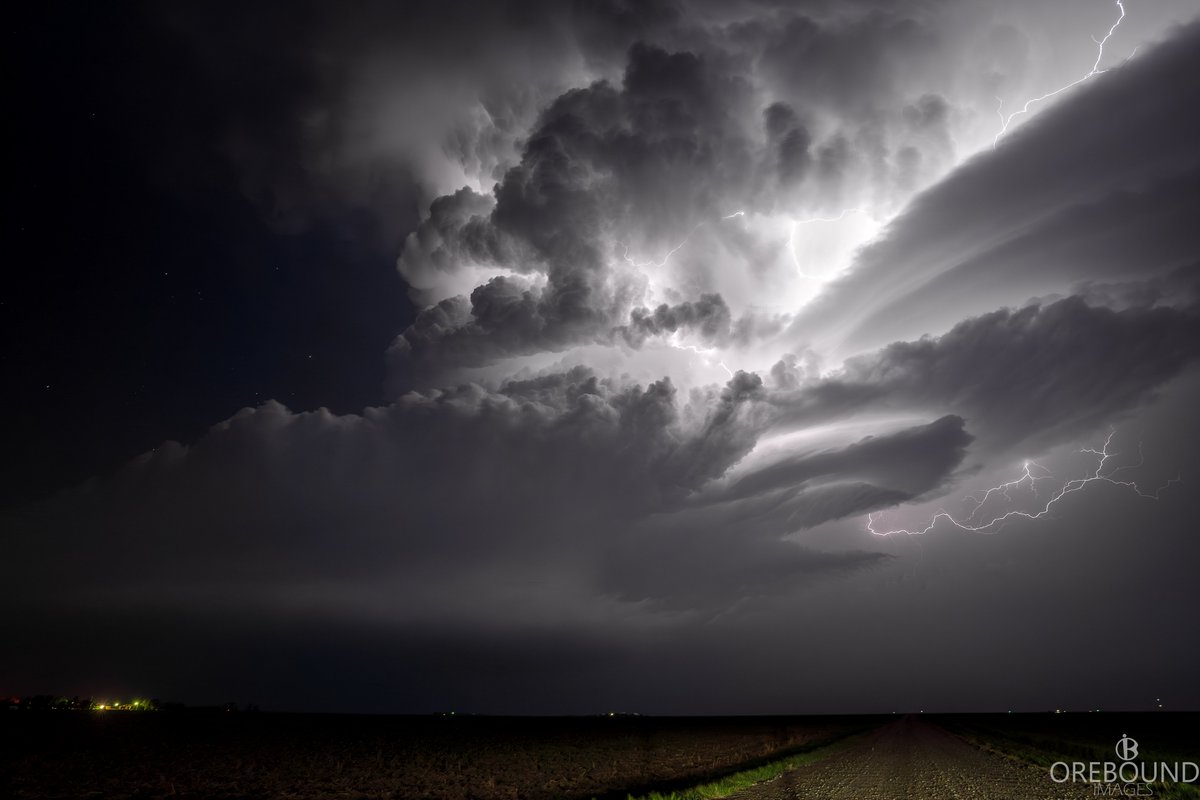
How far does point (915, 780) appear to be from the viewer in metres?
24.6

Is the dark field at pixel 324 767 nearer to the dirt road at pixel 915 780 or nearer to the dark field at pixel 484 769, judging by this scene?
the dark field at pixel 484 769

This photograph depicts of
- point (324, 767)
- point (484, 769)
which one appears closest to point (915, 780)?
point (484, 769)

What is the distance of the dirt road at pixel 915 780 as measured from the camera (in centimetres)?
2092

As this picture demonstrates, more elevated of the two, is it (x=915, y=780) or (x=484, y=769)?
(x=915, y=780)

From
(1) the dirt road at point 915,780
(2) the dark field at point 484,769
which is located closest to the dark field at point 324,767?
(2) the dark field at point 484,769

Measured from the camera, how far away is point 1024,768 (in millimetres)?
28719

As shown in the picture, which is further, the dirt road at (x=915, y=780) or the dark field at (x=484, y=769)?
the dark field at (x=484, y=769)

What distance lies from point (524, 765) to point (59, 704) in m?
130

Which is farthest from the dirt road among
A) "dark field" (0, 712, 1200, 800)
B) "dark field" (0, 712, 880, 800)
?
"dark field" (0, 712, 880, 800)

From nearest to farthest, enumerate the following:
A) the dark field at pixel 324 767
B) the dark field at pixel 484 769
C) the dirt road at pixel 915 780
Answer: the dirt road at pixel 915 780 → the dark field at pixel 484 769 → the dark field at pixel 324 767

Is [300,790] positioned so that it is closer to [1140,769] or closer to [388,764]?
[388,764]

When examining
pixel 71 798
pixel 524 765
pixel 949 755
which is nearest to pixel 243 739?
pixel 524 765

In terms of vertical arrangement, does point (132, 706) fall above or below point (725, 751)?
below

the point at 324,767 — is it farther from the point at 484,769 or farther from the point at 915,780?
the point at 915,780
